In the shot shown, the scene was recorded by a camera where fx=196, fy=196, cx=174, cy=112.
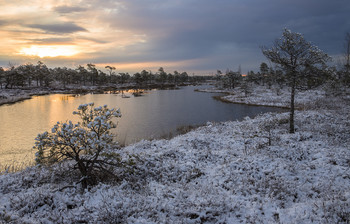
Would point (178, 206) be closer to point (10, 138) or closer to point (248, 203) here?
point (248, 203)

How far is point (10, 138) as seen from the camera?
69.1ft

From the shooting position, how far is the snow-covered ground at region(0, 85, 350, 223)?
238 inches

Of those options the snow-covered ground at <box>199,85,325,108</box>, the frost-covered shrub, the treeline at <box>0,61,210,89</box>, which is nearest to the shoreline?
the treeline at <box>0,61,210,89</box>

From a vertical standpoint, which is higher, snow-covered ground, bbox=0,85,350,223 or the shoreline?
the shoreline

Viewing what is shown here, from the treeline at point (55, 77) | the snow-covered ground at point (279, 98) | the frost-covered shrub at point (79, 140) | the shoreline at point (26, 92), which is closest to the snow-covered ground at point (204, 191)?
the frost-covered shrub at point (79, 140)

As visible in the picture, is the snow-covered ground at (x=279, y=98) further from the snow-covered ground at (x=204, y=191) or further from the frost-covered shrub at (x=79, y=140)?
the frost-covered shrub at (x=79, y=140)

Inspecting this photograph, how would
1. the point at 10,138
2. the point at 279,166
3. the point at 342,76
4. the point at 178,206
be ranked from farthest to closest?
1. the point at 342,76
2. the point at 10,138
3. the point at 279,166
4. the point at 178,206

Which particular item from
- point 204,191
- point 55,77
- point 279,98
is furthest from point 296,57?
point 55,77

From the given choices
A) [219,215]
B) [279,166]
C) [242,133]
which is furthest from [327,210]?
[242,133]

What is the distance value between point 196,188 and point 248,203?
7.32ft

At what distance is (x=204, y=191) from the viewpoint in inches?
307

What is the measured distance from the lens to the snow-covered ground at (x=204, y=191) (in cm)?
605

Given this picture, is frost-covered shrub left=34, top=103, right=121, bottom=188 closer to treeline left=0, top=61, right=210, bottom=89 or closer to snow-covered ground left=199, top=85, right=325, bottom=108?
snow-covered ground left=199, top=85, right=325, bottom=108

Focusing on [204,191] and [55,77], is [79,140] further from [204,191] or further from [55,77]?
[55,77]
